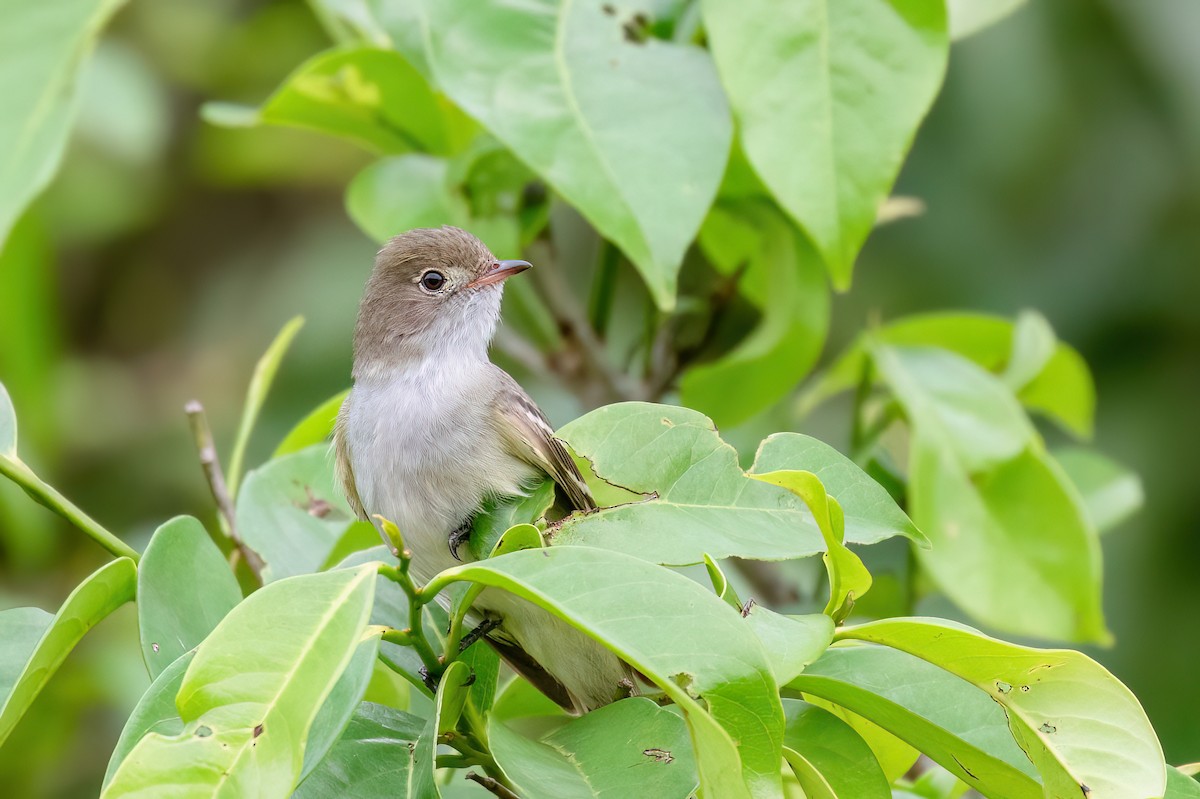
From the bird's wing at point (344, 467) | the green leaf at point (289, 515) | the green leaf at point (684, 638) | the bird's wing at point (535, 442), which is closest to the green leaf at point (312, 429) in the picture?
the bird's wing at point (344, 467)

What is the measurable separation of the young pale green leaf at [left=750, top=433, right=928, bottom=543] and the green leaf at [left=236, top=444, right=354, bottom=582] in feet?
3.55

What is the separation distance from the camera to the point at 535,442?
2.95 m

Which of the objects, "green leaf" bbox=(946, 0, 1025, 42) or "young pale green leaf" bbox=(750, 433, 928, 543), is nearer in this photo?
"young pale green leaf" bbox=(750, 433, 928, 543)

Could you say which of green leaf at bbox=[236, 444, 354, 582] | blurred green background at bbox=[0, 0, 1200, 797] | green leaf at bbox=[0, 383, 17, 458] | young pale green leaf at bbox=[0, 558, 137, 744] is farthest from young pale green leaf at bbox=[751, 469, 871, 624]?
blurred green background at bbox=[0, 0, 1200, 797]

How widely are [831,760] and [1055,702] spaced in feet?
1.13

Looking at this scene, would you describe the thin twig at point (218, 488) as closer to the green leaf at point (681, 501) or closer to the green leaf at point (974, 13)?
the green leaf at point (681, 501)

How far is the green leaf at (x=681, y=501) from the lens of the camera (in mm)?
1974

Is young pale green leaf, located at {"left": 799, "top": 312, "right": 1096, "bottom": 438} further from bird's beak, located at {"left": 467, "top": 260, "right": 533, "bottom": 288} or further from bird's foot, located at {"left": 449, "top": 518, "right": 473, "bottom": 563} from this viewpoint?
bird's foot, located at {"left": 449, "top": 518, "right": 473, "bottom": 563}

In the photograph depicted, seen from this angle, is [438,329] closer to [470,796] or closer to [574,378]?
[574,378]

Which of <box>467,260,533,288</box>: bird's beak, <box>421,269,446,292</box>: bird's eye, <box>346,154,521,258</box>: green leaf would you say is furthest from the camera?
<box>421,269,446,292</box>: bird's eye

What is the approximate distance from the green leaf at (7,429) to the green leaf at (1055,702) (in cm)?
143

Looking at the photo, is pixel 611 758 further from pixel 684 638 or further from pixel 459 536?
pixel 459 536

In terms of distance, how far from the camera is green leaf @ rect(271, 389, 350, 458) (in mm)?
3146

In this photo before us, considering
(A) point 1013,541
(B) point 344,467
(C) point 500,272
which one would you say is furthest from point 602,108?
(A) point 1013,541
